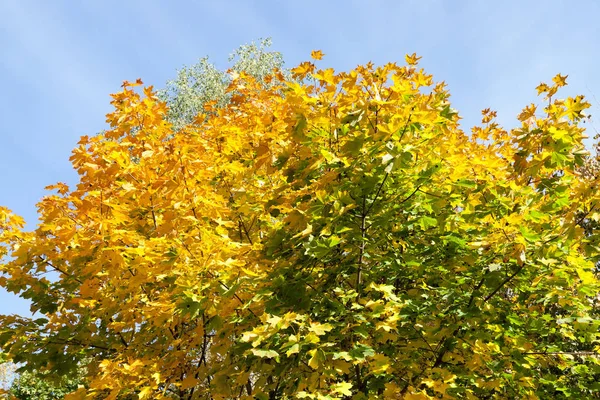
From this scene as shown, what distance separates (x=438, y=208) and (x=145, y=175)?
8.41ft

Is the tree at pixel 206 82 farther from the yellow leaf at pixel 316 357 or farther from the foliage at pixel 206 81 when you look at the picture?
the yellow leaf at pixel 316 357

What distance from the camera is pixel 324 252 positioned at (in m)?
3.32

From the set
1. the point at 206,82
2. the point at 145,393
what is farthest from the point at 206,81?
the point at 145,393

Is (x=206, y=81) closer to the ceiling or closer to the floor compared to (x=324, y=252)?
closer to the ceiling

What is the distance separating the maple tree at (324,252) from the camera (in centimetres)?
348

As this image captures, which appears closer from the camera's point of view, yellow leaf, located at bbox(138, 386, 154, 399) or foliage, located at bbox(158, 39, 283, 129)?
yellow leaf, located at bbox(138, 386, 154, 399)

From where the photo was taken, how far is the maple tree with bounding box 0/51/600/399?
11.4ft

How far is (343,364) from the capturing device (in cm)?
334

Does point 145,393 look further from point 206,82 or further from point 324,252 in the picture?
point 206,82

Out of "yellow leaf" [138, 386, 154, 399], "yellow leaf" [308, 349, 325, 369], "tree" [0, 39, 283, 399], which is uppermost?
"tree" [0, 39, 283, 399]

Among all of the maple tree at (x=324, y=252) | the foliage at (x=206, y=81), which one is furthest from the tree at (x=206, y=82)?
the maple tree at (x=324, y=252)

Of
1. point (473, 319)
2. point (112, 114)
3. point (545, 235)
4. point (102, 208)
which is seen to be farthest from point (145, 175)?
point (545, 235)

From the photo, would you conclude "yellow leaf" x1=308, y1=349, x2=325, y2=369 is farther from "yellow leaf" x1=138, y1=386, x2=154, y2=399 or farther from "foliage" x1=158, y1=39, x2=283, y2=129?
"foliage" x1=158, y1=39, x2=283, y2=129

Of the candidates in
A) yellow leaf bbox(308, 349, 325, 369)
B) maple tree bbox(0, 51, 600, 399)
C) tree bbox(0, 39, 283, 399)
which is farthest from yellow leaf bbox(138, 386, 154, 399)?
tree bbox(0, 39, 283, 399)
